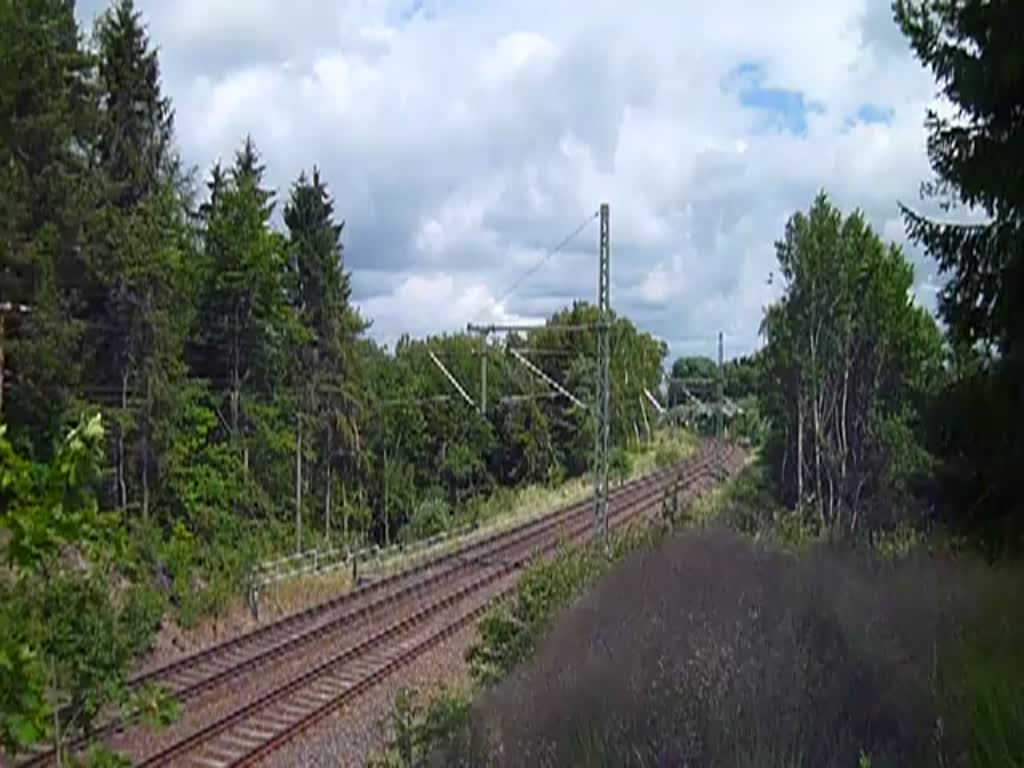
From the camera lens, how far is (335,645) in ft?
61.6

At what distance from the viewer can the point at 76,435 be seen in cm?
369

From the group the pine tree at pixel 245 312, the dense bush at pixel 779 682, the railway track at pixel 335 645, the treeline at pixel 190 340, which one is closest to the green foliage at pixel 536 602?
the railway track at pixel 335 645

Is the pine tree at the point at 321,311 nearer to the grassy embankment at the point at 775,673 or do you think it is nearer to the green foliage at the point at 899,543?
the green foliage at the point at 899,543

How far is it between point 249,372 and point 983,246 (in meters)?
34.1

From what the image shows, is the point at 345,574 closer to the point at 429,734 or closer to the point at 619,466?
the point at 429,734

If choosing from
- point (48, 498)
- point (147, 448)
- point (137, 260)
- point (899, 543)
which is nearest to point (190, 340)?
point (147, 448)

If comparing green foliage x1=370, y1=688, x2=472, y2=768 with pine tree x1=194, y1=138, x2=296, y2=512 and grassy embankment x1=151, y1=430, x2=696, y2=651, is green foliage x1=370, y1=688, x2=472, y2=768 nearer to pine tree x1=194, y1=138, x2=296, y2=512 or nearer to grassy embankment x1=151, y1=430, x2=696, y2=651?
grassy embankment x1=151, y1=430, x2=696, y2=651

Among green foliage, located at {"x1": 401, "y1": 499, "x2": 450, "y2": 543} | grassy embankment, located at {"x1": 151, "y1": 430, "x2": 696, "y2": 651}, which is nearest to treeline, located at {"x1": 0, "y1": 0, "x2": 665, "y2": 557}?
green foliage, located at {"x1": 401, "y1": 499, "x2": 450, "y2": 543}

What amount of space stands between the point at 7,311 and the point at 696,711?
22062mm

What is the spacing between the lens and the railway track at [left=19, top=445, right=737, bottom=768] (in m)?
13.3

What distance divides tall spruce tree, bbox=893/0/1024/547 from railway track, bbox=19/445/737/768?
262 inches

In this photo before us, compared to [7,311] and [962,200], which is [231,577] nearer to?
[7,311]

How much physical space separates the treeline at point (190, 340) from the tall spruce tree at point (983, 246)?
47.7 feet

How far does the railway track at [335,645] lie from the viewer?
1334cm
